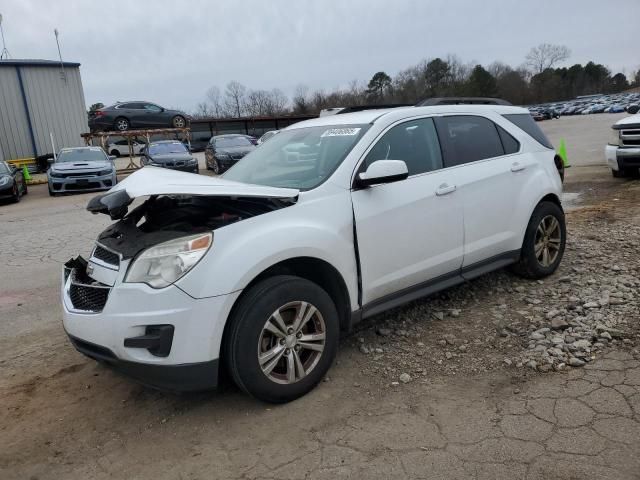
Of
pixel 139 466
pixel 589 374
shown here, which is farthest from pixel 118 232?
pixel 589 374

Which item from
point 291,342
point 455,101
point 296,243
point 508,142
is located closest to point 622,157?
point 508,142

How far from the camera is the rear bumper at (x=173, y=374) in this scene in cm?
279

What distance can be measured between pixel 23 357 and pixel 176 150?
A: 16750 mm

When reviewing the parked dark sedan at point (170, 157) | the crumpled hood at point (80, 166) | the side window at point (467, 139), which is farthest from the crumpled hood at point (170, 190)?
the parked dark sedan at point (170, 157)

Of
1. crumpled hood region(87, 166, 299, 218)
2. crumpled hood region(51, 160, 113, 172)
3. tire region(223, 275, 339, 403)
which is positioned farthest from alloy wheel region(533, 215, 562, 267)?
crumpled hood region(51, 160, 113, 172)

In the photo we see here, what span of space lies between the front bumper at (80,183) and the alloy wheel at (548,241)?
A: 13923mm

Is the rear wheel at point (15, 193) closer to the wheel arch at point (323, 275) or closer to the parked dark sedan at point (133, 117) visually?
the parked dark sedan at point (133, 117)

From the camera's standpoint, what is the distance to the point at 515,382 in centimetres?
326

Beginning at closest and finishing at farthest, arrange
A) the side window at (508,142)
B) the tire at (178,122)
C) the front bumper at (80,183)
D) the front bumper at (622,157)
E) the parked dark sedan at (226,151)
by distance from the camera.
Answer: the side window at (508,142)
the front bumper at (622,157)
the front bumper at (80,183)
the parked dark sedan at (226,151)
the tire at (178,122)

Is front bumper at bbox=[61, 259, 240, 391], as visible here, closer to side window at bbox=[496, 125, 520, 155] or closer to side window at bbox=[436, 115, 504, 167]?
side window at bbox=[436, 115, 504, 167]

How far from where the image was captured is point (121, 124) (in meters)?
27.7

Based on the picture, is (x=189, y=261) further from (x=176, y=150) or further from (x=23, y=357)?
(x=176, y=150)

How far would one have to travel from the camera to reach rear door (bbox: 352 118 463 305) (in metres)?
3.51

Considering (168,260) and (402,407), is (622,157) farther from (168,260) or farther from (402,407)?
Result: (168,260)
